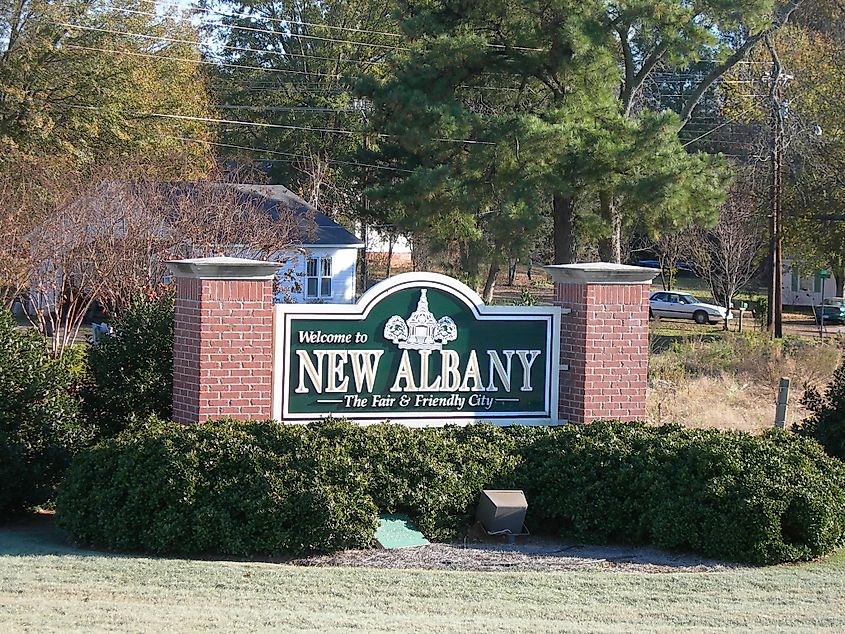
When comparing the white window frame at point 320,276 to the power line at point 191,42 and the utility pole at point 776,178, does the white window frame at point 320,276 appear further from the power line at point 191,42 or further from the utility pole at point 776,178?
the utility pole at point 776,178

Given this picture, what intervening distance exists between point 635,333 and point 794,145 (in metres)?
24.1

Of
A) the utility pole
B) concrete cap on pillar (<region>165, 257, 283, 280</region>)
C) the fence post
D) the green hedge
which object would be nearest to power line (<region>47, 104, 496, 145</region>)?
the utility pole

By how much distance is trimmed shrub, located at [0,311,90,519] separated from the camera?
31.0 feet

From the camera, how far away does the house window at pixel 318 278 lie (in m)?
39.3

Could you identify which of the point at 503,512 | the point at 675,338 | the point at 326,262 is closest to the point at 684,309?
the point at 675,338

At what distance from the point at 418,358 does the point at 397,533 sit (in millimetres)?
1940

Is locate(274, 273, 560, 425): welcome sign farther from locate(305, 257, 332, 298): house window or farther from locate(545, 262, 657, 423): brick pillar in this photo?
locate(305, 257, 332, 298): house window

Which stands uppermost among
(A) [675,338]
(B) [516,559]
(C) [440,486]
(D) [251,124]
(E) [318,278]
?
(D) [251,124]

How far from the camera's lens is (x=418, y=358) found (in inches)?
408

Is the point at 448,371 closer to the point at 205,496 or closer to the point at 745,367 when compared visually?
the point at 205,496

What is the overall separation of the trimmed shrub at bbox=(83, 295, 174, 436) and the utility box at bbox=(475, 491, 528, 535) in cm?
339

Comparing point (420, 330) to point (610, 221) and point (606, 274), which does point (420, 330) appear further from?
point (610, 221)

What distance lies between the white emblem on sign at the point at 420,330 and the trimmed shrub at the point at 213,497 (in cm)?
173

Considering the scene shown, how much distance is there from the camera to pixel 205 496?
844 cm
